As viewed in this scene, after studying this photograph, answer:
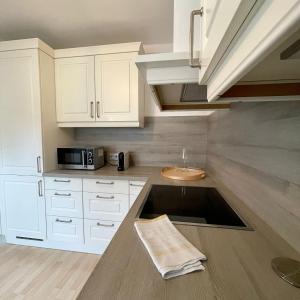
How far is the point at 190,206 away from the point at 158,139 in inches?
50.5

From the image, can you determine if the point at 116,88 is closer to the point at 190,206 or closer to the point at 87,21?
the point at 87,21

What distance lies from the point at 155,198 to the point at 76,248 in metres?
1.32

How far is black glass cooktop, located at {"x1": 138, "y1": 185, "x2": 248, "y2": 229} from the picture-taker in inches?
36.0

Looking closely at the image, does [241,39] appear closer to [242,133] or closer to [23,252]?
[242,133]

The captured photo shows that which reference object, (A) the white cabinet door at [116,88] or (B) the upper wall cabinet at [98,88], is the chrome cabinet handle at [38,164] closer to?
(B) the upper wall cabinet at [98,88]

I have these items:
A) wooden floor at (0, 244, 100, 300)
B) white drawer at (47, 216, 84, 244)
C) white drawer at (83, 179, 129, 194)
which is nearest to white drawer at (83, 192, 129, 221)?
white drawer at (83, 179, 129, 194)

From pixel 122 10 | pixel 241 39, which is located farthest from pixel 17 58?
pixel 241 39

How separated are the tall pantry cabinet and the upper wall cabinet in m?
0.12

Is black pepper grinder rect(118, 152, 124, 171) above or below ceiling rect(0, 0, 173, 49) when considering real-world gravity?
below

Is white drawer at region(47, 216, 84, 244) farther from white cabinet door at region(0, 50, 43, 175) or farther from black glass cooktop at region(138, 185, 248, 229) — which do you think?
black glass cooktop at region(138, 185, 248, 229)

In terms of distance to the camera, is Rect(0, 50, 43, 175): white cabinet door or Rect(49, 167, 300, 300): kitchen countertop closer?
Rect(49, 167, 300, 300): kitchen countertop

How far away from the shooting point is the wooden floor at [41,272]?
1.45 metres

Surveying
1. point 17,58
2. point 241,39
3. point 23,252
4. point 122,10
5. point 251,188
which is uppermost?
point 122,10

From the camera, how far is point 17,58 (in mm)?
1855
